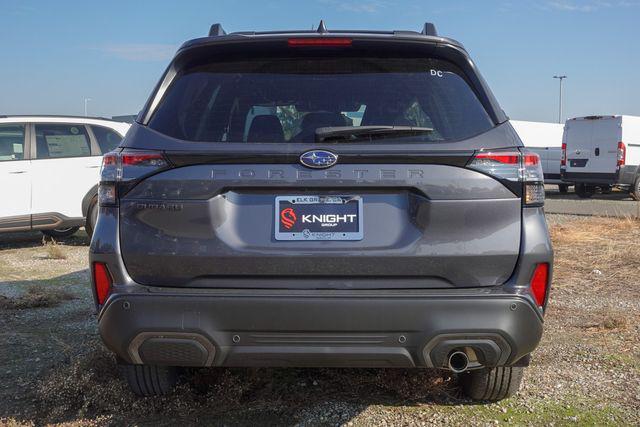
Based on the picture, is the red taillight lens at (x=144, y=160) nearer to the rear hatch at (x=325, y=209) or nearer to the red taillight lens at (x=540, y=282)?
the rear hatch at (x=325, y=209)

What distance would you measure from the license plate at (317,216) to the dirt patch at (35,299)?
3915mm

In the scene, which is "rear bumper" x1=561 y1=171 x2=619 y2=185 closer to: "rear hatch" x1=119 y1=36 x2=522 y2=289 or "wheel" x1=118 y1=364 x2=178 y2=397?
"rear hatch" x1=119 y1=36 x2=522 y2=289

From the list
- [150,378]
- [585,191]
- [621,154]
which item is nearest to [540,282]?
[150,378]

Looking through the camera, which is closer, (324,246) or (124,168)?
(324,246)

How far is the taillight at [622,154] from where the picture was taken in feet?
56.1

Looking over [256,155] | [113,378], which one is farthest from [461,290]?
[113,378]

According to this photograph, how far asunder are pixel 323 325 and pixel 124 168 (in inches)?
42.5

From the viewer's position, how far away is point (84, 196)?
9.01m

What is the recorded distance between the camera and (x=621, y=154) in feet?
56.0

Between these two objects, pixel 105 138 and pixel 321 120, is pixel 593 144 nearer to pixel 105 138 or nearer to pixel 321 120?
pixel 105 138

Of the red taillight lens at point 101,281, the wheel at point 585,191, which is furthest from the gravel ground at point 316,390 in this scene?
the wheel at point 585,191

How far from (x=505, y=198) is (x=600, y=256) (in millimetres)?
6002

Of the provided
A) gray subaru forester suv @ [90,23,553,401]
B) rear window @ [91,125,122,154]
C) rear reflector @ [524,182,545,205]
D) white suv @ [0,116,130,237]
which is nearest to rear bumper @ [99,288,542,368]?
gray subaru forester suv @ [90,23,553,401]

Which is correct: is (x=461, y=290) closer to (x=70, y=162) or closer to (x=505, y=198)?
(x=505, y=198)
